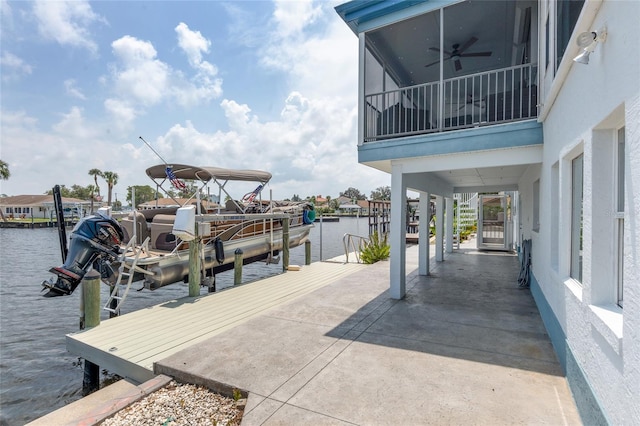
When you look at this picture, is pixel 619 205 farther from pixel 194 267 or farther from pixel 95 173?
pixel 95 173

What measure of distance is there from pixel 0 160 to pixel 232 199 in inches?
2224

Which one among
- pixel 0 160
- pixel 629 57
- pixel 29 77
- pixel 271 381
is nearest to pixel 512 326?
pixel 271 381

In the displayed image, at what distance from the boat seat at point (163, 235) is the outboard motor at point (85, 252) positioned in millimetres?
1180

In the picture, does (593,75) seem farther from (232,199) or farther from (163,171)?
(163,171)

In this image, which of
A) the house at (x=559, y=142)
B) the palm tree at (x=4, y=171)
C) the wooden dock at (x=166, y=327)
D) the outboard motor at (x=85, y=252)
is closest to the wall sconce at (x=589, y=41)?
the house at (x=559, y=142)

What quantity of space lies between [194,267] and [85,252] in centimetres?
207

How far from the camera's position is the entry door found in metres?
13.3

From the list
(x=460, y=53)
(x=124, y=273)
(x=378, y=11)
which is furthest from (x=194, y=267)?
(x=460, y=53)

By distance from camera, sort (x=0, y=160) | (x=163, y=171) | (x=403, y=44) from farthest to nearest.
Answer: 1. (x=0, y=160)
2. (x=163, y=171)
3. (x=403, y=44)

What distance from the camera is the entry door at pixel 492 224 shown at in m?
13.3

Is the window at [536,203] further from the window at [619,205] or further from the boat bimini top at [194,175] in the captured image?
the boat bimini top at [194,175]

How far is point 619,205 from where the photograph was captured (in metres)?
2.10

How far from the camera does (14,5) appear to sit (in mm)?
7957

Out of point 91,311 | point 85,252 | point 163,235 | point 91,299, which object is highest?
point 163,235
